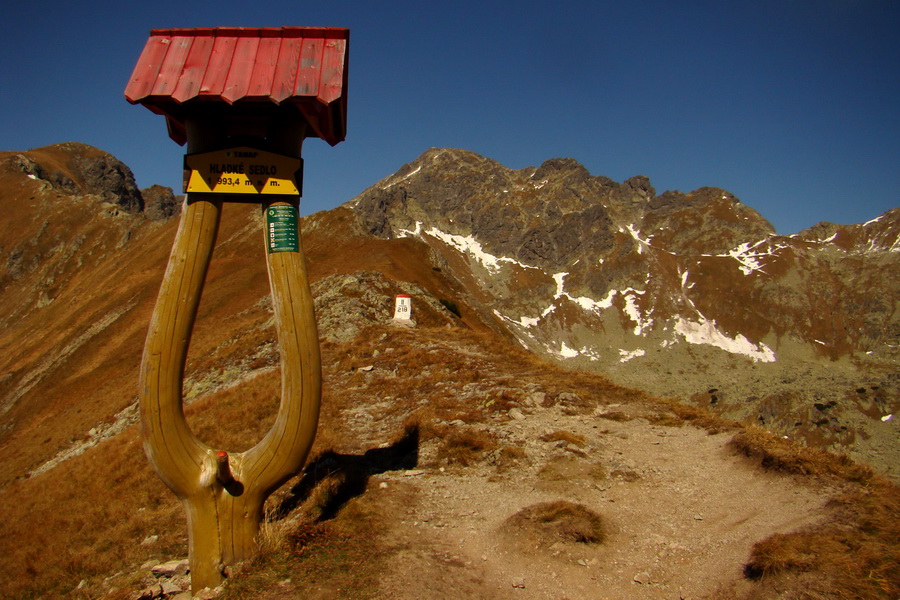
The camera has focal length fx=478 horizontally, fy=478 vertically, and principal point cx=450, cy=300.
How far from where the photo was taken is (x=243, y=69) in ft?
19.1

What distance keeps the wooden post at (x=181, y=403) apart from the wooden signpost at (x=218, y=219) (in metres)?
0.01

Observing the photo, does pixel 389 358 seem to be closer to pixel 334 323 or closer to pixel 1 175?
pixel 334 323

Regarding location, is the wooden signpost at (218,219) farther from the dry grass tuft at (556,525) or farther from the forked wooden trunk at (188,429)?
the dry grass tuft at (556,525)

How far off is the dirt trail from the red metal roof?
5746 millimetres

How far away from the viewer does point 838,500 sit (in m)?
6.57

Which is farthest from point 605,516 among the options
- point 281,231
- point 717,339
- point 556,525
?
point 717,339

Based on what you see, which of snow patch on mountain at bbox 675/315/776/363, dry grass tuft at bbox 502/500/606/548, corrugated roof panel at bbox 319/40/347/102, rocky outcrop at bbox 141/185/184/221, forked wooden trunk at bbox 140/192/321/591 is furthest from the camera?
snow patch on mountain at bbox 675/315/776/363

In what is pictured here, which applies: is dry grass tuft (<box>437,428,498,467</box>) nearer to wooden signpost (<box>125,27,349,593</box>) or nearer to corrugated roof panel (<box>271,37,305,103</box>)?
wooden signpost (<box>125,27,349,593</box>)

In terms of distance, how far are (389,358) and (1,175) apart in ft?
519

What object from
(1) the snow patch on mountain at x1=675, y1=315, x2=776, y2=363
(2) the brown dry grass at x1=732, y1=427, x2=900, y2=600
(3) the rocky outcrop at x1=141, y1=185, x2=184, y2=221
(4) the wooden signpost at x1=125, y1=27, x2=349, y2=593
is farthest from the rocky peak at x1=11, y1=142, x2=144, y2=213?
(1) the snow patch on mountain at x1=675, y1=315, x2=776, y2=363

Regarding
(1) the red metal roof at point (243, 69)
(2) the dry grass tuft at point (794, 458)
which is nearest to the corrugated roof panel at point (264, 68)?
(1) the red metal roof at point (243, 69)

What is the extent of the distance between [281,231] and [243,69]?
2000mm

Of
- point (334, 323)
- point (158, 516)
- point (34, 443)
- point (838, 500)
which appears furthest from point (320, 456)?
point (34, 443)

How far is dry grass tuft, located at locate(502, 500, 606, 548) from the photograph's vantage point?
6402mm
